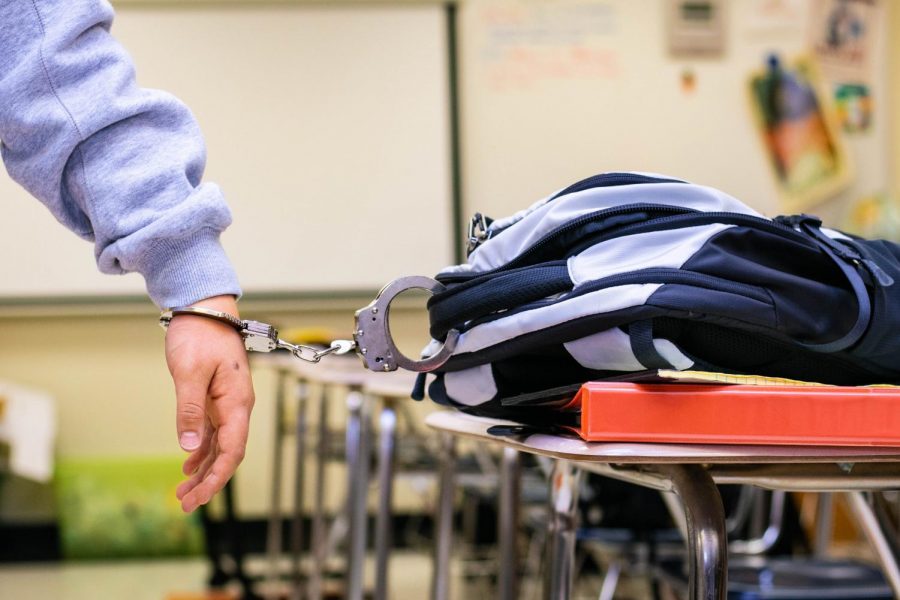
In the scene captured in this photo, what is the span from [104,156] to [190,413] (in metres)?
0.20

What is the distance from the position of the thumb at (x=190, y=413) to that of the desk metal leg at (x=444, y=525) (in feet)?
2.70

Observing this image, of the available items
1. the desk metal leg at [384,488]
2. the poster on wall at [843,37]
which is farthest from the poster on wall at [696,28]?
the desk metal leg at [384,488]

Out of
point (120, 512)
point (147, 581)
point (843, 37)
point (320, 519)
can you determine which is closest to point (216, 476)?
point (320, 519)

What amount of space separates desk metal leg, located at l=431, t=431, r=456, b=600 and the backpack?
2.59 ft

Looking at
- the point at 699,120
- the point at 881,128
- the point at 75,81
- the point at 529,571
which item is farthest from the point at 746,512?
the point at 881,128

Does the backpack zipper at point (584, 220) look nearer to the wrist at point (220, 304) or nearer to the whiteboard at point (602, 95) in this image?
the wrist at point (220, 304)

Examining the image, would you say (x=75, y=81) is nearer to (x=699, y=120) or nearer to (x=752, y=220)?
(x=752, y=220)

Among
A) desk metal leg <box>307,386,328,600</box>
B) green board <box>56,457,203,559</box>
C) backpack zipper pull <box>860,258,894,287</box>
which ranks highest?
backpack zipper pull <box>860,258,894,287</box>

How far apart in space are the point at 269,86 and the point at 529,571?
2.09m

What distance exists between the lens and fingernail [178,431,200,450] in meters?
0.67

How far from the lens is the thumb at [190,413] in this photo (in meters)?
0.67

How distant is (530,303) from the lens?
685 mm

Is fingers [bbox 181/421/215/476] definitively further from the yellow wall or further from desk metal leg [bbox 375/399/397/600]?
the yellow wall

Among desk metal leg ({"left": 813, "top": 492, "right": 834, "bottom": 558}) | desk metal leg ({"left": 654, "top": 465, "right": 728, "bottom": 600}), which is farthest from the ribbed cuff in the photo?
desk metal leg ({"left": 813, "top": 492, "right": 834, "bottom": 558})
